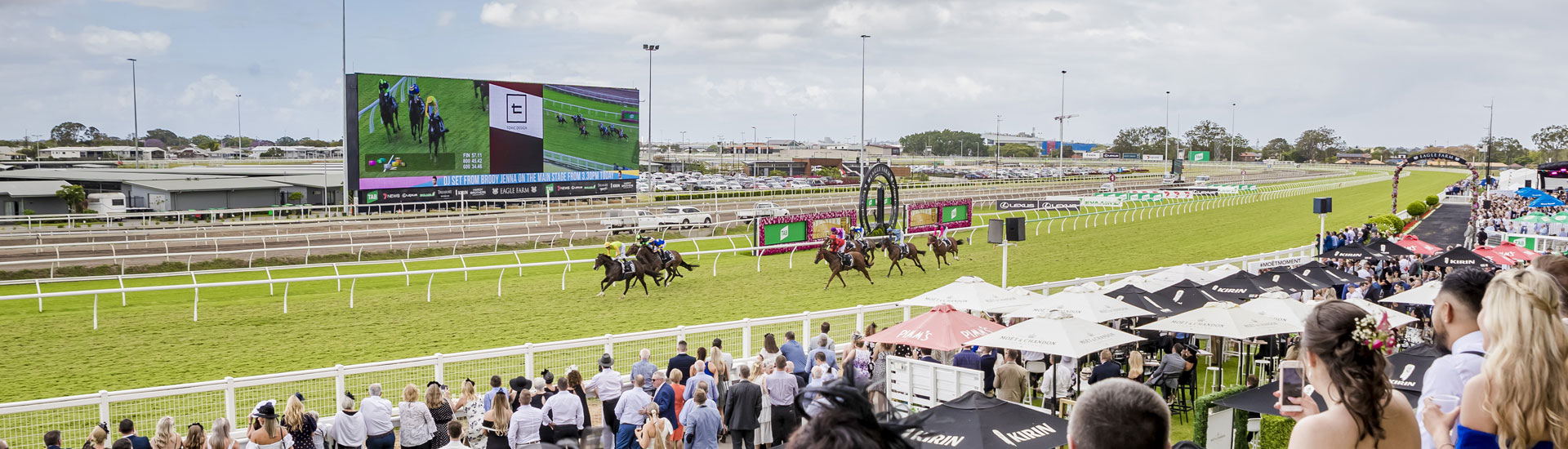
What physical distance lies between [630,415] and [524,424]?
75 centimetres

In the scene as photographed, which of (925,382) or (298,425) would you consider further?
(925,382)

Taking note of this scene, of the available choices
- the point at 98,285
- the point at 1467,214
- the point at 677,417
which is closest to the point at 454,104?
the point at 98,285

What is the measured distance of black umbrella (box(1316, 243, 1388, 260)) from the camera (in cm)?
1633

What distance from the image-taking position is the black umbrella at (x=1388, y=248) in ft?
55.0

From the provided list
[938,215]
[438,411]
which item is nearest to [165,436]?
[438,411]

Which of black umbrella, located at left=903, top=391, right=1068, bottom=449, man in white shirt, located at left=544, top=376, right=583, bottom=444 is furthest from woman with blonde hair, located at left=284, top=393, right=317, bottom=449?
black umbrella, located at left=903, top=391, right=1068, bottom=449

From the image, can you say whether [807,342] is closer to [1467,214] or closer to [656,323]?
[656,323]

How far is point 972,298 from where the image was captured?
39.2 feet

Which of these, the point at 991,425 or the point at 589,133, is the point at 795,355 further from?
the point at 589,133

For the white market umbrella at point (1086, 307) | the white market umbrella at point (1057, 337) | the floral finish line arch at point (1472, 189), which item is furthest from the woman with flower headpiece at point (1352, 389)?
the floral finish line arch at point (1472, 189)

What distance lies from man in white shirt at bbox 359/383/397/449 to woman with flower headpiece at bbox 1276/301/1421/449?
6007 millimetres

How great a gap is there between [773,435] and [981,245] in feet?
64.4

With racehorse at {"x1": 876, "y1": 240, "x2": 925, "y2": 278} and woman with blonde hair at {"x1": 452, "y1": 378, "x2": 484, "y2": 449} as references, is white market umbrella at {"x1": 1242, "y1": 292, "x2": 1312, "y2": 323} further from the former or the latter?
racehorse at {"x1": 876, "y1": 240, "x2": 925, "y2": 278}

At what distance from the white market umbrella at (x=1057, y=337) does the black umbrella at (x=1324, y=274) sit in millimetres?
5912
